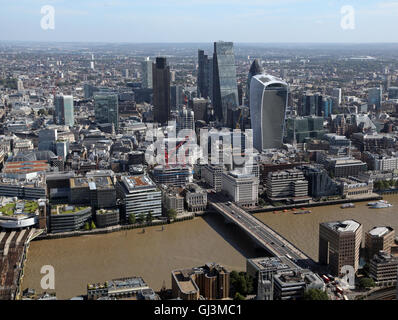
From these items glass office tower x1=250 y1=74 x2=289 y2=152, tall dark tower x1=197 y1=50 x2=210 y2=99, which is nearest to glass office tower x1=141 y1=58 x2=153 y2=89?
tall dark tower x1=197 y1=50 x2=210 y2=99

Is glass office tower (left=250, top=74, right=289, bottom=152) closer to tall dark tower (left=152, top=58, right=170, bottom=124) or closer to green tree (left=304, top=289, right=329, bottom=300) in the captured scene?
tall dark tower (left=152, top=58, right=170, bottom=124)

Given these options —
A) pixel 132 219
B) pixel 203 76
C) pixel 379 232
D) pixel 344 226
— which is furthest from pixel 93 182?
pixel 203 76

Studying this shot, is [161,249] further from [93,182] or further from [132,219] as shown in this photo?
[93,182]

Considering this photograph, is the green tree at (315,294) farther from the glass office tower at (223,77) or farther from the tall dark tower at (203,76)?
the tall dark tower at (203,76)

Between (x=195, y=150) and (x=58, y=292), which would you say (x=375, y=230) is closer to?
(x=58, y=292)
